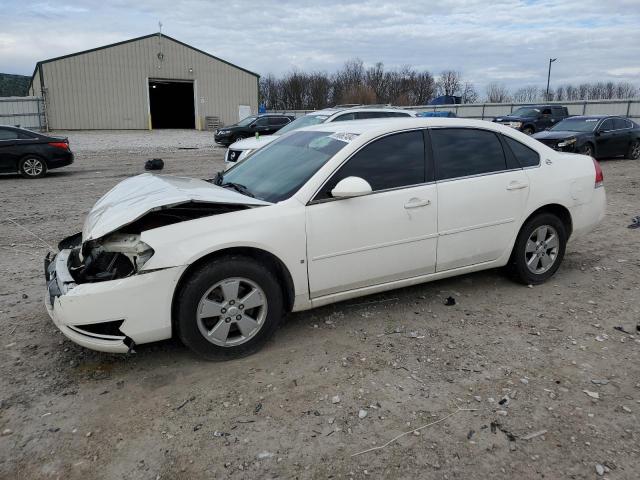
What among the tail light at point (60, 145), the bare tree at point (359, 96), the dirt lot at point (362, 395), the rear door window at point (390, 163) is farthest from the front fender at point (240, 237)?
the bare tree at point (359, 96)

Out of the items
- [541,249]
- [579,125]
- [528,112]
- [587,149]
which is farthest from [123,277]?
[528,112]

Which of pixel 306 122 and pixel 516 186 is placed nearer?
pixel 516 186

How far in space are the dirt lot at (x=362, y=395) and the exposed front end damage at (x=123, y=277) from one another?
0.37 m

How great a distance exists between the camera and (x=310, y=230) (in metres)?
3.69

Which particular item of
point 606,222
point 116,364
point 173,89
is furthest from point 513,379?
point 173,89

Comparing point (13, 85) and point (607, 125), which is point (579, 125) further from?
point (13, 85)

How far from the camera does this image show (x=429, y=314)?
4.34m

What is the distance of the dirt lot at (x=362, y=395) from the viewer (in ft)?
8.54

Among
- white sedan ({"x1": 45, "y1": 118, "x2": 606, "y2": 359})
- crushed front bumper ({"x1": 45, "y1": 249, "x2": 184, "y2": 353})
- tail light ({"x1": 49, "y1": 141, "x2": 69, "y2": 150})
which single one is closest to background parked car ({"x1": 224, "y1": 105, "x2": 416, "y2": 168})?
tail light ({"x1": 49, "y1": 141, "x2": 69, "y2": 150})

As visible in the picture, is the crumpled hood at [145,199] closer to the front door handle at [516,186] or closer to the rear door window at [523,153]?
the front door handle at [516,186]

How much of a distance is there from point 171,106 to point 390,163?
4515cm

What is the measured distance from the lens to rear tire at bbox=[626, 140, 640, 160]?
1685 cm

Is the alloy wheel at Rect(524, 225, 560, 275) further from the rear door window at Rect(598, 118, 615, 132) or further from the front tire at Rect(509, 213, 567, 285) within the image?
the rear door window at Rect(598, 118, 615, 132)

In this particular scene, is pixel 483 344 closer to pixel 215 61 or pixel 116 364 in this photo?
pixel 116 364
